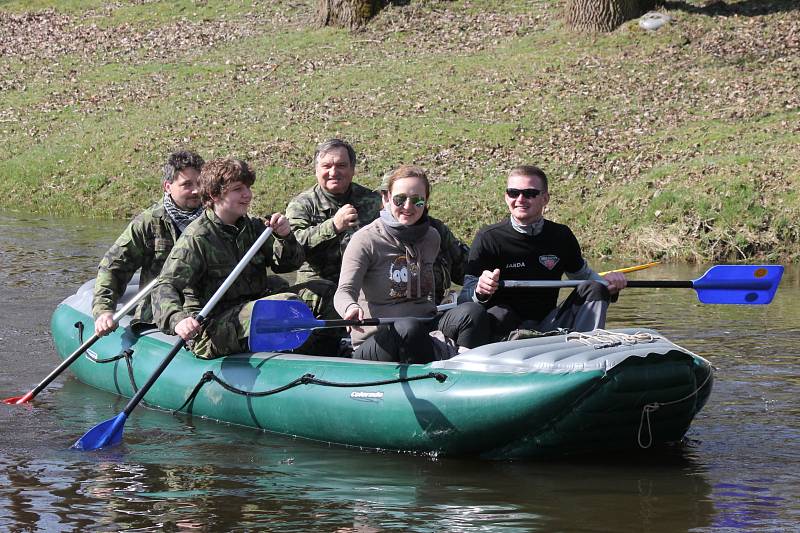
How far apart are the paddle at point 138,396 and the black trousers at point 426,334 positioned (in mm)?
861

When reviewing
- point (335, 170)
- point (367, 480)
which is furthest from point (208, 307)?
point (367, 480)

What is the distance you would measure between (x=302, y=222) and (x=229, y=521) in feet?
8.52

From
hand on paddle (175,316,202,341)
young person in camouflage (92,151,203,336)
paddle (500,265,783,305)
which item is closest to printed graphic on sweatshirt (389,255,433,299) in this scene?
hand on paddle (175,316,202,341)

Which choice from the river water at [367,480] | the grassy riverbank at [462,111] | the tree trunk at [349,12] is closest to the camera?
the river water at [367,480]

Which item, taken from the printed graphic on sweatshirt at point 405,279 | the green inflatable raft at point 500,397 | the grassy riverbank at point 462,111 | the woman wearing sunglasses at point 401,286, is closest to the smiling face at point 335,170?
the woman wearing sunglasses at point 401,286

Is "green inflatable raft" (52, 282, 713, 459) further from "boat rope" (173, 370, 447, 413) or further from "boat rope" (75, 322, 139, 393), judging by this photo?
"boat rope" (75, 322, 139, 393)

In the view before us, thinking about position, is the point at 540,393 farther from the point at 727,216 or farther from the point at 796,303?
the point at 727,216

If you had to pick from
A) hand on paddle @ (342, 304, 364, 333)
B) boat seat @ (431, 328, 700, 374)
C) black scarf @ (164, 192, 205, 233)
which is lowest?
boat seat @ (431, 328, 700, 374)

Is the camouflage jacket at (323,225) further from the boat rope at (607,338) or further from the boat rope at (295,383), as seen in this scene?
the boat rope at (607,338)

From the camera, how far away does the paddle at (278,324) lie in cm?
645

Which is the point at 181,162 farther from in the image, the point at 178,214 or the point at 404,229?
the point at 404,229

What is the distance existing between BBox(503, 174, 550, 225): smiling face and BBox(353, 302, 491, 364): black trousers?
0.55 meters

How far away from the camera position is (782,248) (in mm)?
12109

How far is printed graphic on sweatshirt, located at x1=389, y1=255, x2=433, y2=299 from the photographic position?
6.37 meters
